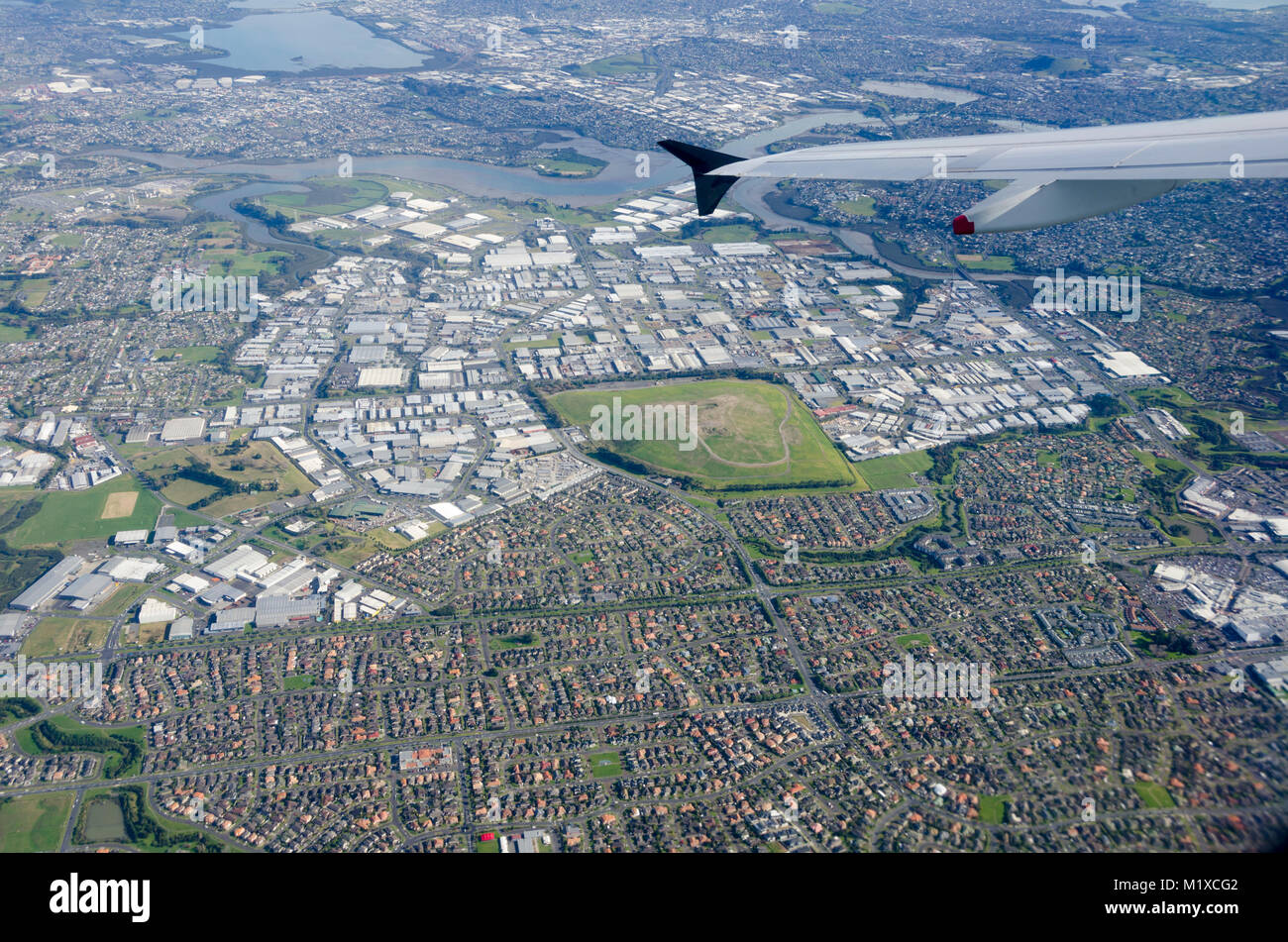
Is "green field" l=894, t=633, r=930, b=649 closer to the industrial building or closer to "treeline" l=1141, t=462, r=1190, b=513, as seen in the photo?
"treeline" l=1141, t=462, r=1190, b=513

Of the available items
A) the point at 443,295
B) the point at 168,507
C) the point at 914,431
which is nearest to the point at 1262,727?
the point at 914,431

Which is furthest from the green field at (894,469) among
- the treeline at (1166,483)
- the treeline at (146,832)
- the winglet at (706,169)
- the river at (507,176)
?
the river at (507,176)

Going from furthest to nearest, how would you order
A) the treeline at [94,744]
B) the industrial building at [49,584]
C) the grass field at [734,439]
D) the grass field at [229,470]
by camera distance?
the grass field at [734,439] → the grass field at [229,470] → the industrial building at [49,584] → the treeline at [94,744]

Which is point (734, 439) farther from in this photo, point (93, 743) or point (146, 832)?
point (146, 832)

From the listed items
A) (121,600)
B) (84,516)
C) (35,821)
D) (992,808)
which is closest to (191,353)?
(84,516)

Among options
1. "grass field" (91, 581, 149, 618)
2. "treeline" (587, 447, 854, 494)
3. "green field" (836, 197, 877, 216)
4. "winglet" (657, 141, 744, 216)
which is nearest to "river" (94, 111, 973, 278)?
"green field" (836, 197, 877, 216)

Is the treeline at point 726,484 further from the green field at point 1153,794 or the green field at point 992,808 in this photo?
the green field at point 1153,794

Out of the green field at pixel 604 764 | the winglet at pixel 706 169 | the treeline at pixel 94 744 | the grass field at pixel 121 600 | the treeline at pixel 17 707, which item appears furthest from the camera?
the grass field at pixel 121 600
